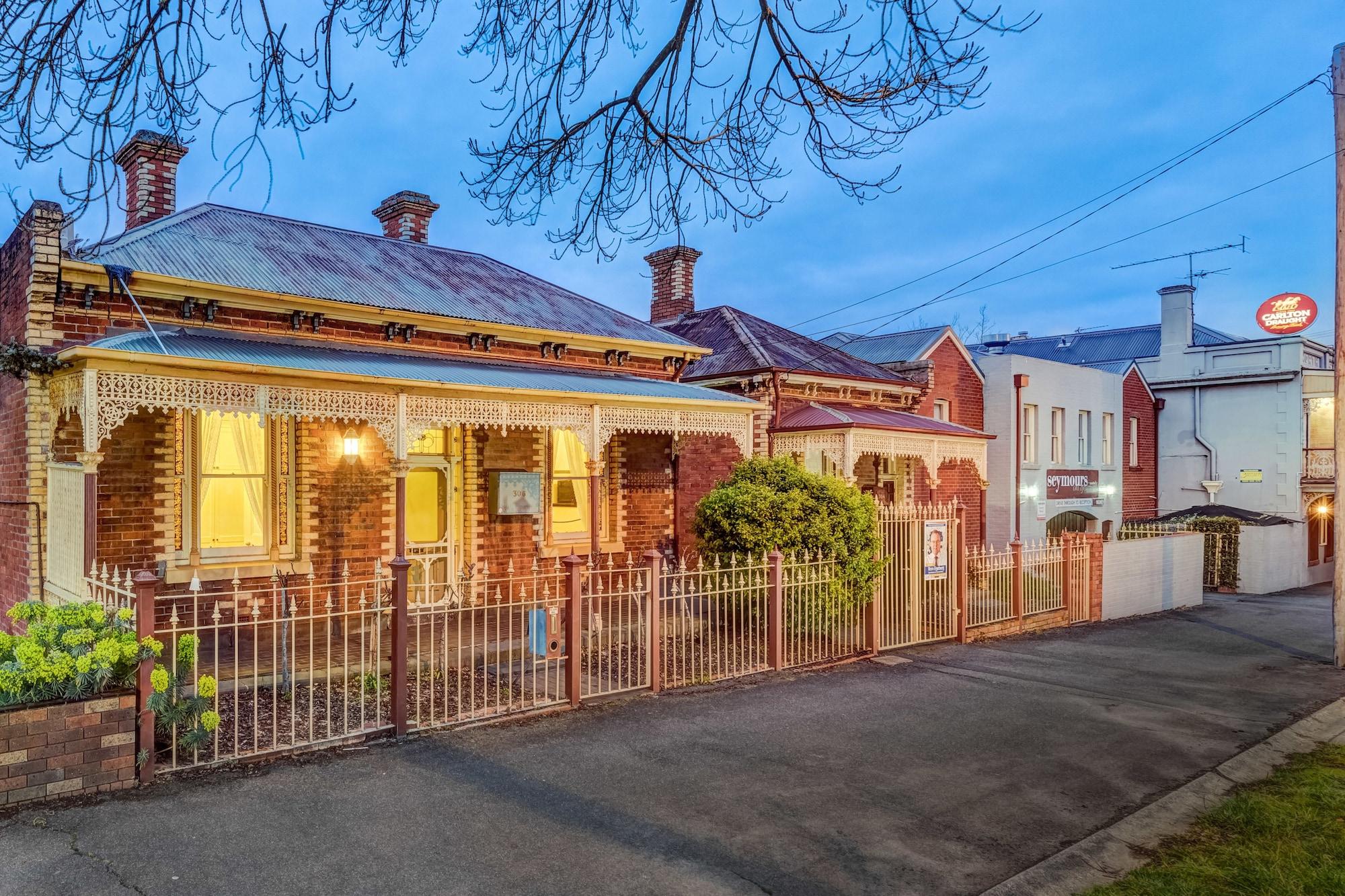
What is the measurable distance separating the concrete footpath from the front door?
535cm

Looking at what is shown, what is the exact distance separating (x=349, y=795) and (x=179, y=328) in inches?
262

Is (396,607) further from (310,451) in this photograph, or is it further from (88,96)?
(310,451)

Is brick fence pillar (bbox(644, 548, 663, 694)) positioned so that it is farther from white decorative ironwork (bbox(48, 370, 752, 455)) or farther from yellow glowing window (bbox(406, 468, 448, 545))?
yellow glowing window (bbox(406, 468, 448, 545))

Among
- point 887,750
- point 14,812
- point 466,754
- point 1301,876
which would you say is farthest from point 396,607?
point 1301,876

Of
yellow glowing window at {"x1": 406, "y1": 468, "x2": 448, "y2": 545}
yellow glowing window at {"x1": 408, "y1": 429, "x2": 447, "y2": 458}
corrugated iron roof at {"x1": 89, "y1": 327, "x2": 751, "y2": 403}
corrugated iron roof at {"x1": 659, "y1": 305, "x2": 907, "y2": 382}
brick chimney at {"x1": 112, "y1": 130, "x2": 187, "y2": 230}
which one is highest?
brick chimney at {"x1": 112, "y1": 130, "x2": 187, "y2": 230}

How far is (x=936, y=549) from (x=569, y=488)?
236 inches

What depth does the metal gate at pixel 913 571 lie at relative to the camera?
11.0m

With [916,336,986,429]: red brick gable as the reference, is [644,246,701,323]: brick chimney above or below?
above

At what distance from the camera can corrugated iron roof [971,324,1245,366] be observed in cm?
3366

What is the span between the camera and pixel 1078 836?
204 inches

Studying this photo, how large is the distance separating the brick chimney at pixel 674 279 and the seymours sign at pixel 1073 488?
11311 millimetres

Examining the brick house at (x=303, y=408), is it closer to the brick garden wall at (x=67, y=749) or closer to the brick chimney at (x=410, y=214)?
the brick chimney at (x=410, y=214)

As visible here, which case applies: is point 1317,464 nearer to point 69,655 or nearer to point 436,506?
point 436,506

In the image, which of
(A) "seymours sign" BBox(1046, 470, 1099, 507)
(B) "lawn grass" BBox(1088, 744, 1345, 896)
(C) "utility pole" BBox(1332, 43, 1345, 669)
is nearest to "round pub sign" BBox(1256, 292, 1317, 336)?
(A) "seymours sign" BBox(1046, 470, 1099, 507)
